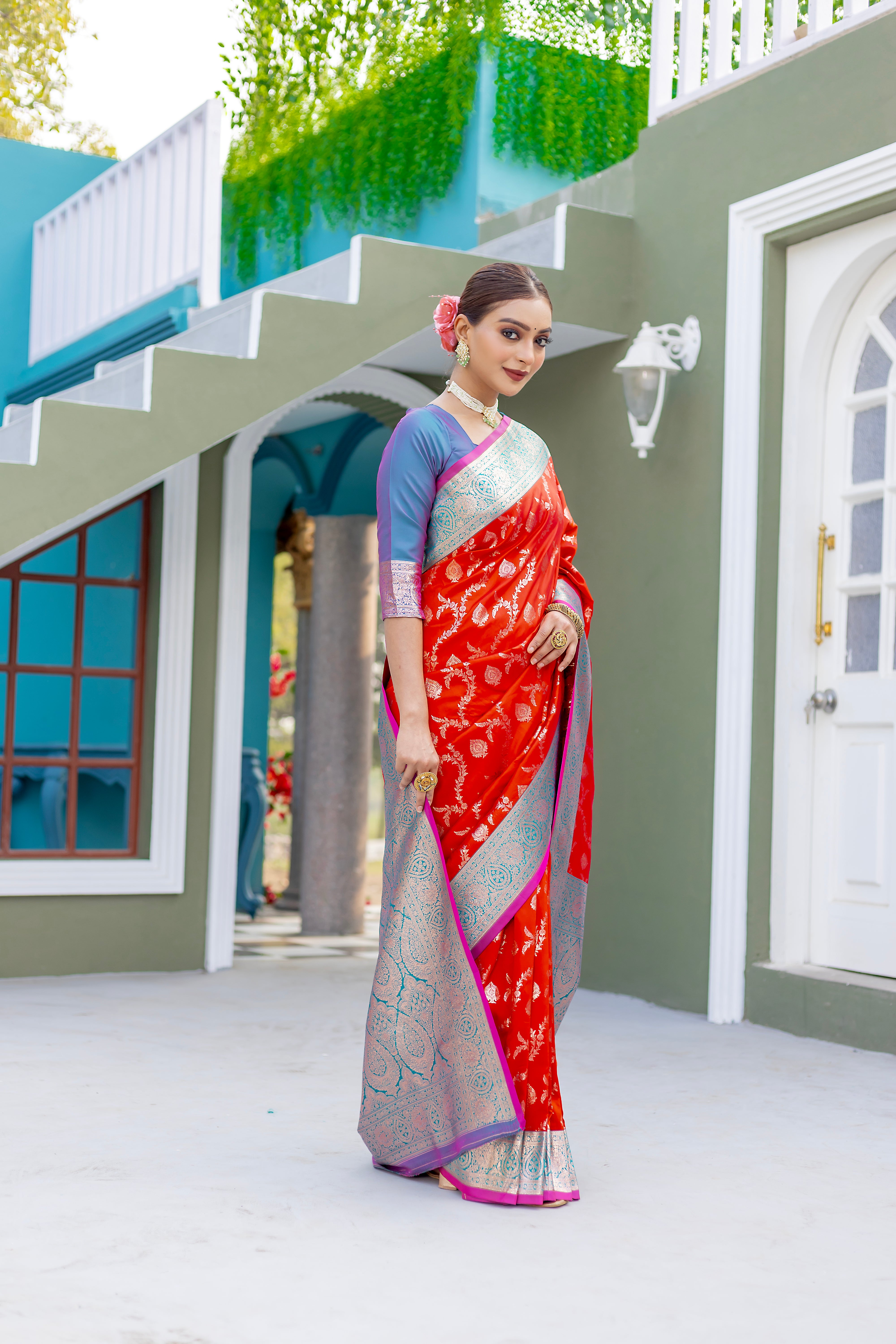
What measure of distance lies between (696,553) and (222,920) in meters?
2.13

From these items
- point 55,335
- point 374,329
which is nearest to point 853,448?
point 374,329

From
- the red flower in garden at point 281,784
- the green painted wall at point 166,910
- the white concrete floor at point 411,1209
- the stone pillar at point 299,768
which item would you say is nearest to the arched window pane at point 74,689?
the green painted wall at point 166,910

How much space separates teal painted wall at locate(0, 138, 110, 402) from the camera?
647 cm

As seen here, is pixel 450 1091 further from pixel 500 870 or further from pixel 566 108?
pixel 566 108

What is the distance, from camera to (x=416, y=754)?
8.09ft

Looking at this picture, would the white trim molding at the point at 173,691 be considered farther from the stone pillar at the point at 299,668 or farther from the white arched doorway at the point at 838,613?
the stone pillar at the point at 299,668

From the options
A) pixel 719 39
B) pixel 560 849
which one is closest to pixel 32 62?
pixel 719 39

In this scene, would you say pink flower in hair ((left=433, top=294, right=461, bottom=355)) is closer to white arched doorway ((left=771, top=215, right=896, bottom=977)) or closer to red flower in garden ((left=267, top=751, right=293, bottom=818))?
white arched doorway ((left=771, top=215, right=896, bottom=977))

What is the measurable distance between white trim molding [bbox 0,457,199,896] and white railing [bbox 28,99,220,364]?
0.77 metres

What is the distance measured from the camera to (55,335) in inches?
246

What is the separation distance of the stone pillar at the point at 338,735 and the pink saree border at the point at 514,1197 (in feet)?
14.0

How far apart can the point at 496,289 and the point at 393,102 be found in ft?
12.7

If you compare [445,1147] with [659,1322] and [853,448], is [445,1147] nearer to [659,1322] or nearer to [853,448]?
[659,1322]

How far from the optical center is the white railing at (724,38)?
4.12 m
